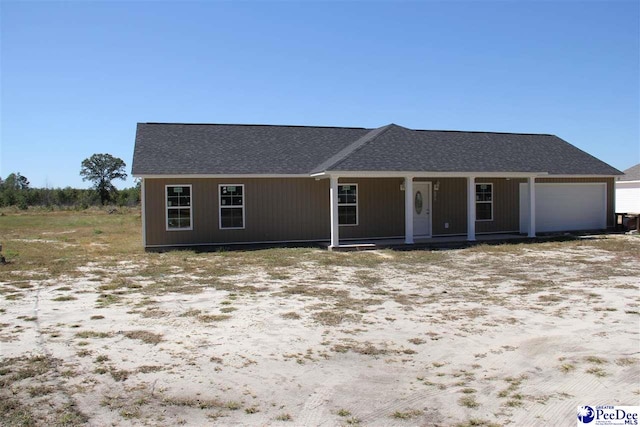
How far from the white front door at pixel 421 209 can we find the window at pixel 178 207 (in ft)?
26.0

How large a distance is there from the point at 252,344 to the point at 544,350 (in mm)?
3293

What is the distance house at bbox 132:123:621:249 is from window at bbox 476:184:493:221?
0.04 metres

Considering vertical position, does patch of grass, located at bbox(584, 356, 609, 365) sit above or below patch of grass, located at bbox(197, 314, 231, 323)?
below

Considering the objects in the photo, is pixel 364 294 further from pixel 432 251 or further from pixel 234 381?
pixel 432 251

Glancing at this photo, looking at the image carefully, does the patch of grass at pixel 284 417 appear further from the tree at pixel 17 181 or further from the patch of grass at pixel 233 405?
the tree at pixel 17 181

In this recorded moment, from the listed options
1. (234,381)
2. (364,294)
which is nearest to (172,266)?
(364,294)

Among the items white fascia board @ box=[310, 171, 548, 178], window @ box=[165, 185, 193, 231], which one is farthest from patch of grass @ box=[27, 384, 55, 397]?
window @ box=[165, 185, 193, 231]

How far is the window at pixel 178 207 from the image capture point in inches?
685

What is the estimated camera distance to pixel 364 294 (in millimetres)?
9375

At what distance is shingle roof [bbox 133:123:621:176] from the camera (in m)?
17.5

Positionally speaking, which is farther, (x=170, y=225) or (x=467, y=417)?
(x=170, y=225)

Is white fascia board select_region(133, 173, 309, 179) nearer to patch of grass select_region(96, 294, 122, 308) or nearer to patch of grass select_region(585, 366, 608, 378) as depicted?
patch of grass select_region(96, 294, 122, 308)

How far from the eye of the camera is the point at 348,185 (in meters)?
18.8

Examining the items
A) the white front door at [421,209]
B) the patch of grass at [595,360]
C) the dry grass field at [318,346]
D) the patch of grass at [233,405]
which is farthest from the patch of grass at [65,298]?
the white front door at [421,209]
